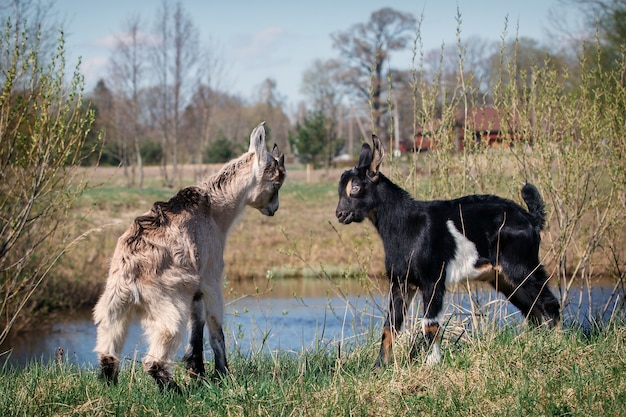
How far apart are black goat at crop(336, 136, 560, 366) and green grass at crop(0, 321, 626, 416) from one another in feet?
1.60

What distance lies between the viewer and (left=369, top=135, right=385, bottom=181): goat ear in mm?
6469

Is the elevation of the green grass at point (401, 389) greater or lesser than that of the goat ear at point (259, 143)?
lesser

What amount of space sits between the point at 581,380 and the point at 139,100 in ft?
129

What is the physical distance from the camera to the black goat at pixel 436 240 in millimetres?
6358

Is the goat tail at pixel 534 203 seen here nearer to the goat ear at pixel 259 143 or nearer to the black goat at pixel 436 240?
the black goat at pixel 436 240

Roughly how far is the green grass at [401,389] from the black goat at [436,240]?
1.60 ft

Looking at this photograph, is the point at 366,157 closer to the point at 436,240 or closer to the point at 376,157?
the point at 376,157

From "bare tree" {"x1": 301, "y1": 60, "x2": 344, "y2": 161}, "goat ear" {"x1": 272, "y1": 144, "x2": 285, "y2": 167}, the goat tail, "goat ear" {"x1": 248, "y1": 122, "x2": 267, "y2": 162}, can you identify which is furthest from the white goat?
"bare tree" {"x1": 301, "y1": 60, "x2": 344, "y2": 161}

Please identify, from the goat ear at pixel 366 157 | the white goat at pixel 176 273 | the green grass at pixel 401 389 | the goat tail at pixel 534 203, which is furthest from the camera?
the goat tail at pixel 534 203

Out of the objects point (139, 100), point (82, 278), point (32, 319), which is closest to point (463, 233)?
point (32, 319)

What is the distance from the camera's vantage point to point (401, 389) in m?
5.35

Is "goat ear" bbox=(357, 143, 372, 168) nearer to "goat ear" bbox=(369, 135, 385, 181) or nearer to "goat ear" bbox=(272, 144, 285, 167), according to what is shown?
"goat ear" bbox=(369, 135, 385, 181)

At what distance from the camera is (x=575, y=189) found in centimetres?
836

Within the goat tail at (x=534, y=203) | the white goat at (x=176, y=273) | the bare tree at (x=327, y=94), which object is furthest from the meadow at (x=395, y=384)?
the bare tree at (x=327, y=94)
